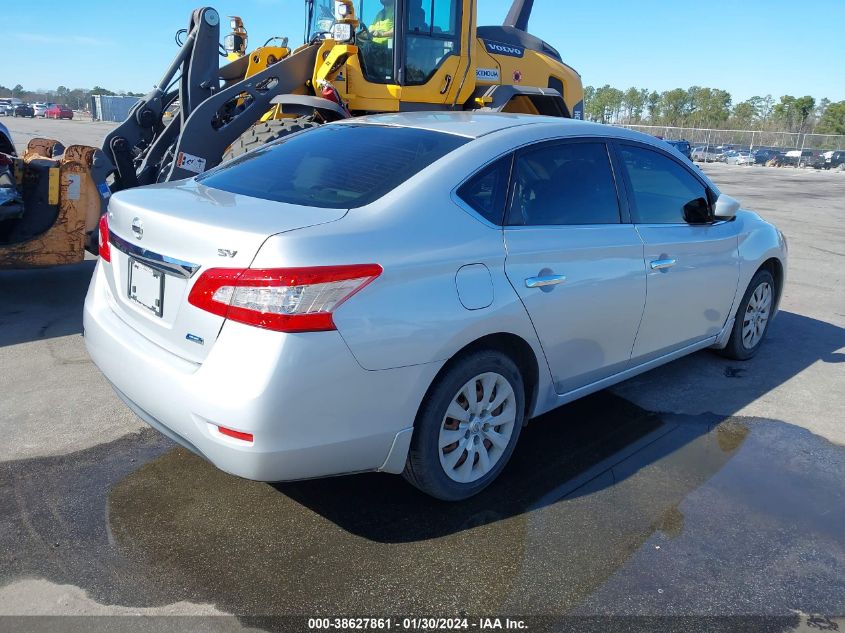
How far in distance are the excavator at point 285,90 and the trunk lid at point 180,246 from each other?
3358 mm

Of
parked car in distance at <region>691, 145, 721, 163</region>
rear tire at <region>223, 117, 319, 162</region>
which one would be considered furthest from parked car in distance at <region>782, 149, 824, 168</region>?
rear tire at <region>223, 117, 319, 162</region>

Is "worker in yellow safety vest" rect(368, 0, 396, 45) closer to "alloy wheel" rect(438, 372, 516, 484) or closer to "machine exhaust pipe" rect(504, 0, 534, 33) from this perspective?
"machine exhaust pipe" rect(504, 0, 534, 33)

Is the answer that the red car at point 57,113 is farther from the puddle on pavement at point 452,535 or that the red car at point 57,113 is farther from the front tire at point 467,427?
the front tire at point 467,427

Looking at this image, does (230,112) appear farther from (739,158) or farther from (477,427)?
(739,158)

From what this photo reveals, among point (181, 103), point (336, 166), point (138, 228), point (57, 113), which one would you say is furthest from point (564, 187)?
point (57, 113)

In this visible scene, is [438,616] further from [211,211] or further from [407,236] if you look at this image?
[211,211]

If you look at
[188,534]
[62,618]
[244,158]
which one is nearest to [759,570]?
[188,534]

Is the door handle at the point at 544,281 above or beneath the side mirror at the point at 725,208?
beneath

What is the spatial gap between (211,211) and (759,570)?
264 centimetres

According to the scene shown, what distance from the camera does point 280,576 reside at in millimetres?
2623

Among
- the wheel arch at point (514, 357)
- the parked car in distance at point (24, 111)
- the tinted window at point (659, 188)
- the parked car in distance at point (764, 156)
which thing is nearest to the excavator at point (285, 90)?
the tinted window at point (659, 188)

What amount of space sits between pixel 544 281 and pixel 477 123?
95 cm

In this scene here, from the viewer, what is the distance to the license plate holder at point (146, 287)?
2762 millimetres

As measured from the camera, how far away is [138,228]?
113 inches
